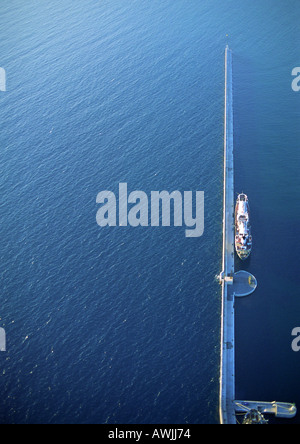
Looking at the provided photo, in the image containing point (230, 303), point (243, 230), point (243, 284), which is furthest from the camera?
point (243, 230)

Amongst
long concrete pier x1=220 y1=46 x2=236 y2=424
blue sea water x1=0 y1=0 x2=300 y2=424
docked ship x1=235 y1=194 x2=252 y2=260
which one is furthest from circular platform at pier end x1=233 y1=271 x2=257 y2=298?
docked ship x1=235 y1=194 x2=252 y2=260

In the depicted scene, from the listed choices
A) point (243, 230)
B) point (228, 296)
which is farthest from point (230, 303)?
point (243, 230)

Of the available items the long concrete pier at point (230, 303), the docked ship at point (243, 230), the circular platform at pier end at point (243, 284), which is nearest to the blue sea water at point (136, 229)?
the circular platform at pier end at point (243, 284)

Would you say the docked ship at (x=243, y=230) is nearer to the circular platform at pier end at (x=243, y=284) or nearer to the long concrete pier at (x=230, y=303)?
the long concrete pier at (x=230, y=303)

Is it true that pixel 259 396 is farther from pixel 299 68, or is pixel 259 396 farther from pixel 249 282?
pixel 299 68

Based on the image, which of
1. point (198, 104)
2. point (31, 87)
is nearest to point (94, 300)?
point (198, 104)

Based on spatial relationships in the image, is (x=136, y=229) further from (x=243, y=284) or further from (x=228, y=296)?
(x=243, y=284)
